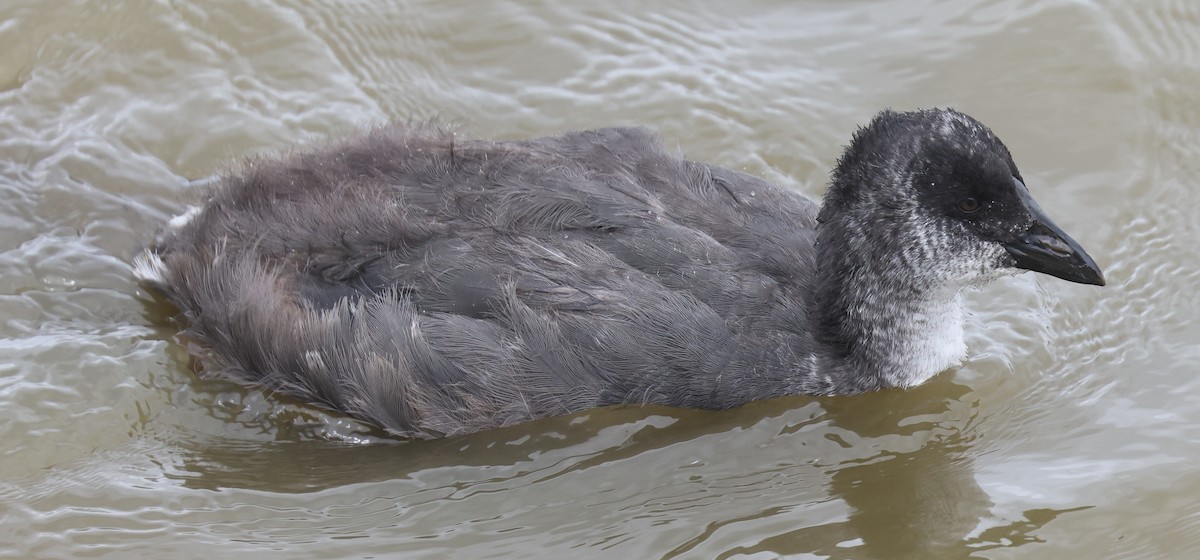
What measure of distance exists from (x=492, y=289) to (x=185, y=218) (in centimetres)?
169

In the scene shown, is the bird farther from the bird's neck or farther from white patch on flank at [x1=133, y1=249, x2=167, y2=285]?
white patch on flank at [x1=133, y1=249, x2=167, y2=285]

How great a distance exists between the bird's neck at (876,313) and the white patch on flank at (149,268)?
2.80 metres

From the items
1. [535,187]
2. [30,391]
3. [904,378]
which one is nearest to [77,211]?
[30,391]

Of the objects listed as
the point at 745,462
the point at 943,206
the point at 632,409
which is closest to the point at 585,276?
the point at 632,409

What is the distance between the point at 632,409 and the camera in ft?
17.8

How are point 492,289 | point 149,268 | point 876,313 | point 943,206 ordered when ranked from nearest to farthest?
point 492,289, point 943,206, point 876,313, point 149,268

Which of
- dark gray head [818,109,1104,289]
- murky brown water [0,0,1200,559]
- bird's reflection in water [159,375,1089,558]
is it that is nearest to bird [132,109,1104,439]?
dark gray head [818,109,1104,289]

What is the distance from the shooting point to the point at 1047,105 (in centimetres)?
732

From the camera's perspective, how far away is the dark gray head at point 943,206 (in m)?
5.26

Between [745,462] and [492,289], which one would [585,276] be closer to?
[492,289]

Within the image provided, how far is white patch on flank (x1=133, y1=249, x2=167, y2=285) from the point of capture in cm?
586

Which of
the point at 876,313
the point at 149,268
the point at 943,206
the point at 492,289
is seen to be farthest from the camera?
the point at 149,268

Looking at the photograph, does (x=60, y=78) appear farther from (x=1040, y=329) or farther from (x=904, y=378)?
(x=1040, y=329)

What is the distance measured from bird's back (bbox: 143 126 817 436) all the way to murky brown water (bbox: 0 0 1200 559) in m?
0.26
